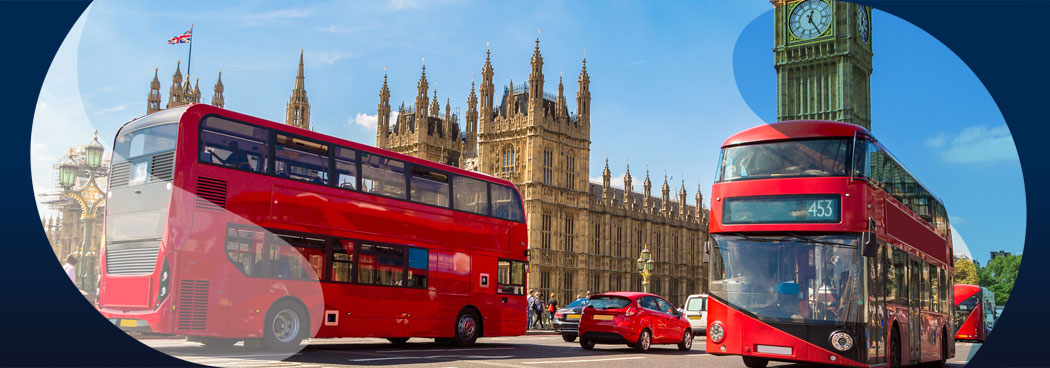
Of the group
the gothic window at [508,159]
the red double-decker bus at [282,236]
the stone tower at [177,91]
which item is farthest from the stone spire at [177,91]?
the red double-decker bus at [282,236]

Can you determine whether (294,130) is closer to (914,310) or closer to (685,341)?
(685,341)

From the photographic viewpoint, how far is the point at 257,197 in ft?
41.1

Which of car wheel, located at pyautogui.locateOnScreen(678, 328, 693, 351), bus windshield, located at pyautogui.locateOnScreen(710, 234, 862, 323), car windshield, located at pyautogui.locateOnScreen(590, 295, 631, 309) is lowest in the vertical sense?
car wheel, located at pyautogui.locateOnScreen(678, 328, 693, 351)

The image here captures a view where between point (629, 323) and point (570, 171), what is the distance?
28.0m

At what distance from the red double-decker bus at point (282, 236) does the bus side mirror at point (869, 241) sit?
7.81 metres

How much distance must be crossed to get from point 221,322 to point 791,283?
26.0 ft

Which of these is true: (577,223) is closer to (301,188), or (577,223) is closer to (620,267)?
(620,267)

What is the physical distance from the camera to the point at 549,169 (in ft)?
143

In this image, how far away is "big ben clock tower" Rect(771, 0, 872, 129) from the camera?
174 ft

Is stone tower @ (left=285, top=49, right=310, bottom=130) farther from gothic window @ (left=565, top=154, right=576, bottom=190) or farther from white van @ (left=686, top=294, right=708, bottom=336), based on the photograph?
white van @ (left=686, top=294, right=708, bottom=336)

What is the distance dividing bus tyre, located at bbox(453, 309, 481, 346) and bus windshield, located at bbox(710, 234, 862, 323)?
21.8 feet

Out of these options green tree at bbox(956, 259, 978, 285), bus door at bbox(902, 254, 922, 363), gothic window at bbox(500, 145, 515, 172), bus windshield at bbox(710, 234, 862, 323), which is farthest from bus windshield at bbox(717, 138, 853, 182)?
gothic window at bbox(500, 145, 515, 172)

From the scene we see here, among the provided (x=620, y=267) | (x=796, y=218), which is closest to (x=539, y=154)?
Result: (x=620, y=267)

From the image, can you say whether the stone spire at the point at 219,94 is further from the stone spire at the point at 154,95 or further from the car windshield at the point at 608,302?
the car windshield at the point at 608,302
